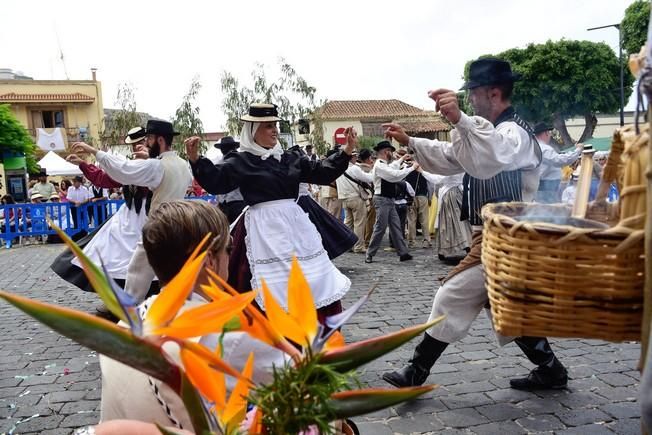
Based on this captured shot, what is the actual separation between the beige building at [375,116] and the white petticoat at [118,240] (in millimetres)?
47055

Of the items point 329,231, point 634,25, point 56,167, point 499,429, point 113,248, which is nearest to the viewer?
point 499,429

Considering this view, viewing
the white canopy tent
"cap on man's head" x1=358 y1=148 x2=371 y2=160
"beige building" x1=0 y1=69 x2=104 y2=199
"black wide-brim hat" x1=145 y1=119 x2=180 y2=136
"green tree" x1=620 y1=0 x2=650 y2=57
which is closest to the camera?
"black wide-brim hat" x1=145 y1=119 x2=180 y2=136

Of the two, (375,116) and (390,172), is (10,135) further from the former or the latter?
(375,116)

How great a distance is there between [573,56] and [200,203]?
1610 inches

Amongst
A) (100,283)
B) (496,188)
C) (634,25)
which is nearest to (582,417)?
(496,188)

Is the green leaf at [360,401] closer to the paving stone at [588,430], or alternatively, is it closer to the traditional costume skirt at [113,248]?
the paving stone at [588,430]

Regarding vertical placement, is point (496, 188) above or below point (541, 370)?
above

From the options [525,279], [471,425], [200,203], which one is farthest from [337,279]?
[525,279]

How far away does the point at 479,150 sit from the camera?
2830mm

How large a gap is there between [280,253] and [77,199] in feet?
38.9

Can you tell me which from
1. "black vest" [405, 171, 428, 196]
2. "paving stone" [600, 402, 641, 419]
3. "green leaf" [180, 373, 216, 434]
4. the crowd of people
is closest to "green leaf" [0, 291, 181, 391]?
"green leaf" [180, 373, 216, 434]

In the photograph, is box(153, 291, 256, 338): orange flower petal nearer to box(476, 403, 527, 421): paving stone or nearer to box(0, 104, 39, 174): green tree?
box(476, 403, 527, 421): paving stone

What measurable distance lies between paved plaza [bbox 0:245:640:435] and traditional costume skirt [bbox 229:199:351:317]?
64 cm

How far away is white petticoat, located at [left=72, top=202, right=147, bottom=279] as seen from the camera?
17.4 ft
